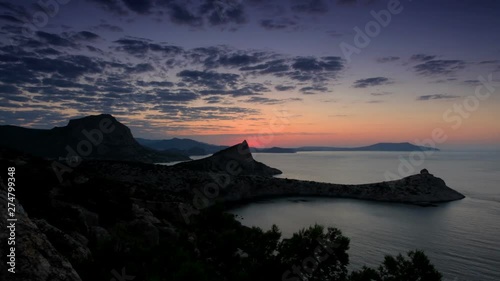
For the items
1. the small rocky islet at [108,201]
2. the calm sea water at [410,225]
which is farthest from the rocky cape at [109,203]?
the calm sea water at [410,225]

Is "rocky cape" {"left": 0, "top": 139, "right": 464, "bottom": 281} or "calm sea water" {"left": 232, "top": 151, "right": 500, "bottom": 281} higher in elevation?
"rocky cape" {"left": 0, "top": 139, "right": 464, "bottom": 281}

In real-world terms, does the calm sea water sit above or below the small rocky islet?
below

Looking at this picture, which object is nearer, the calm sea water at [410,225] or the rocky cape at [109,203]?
the rocky cape at [109,203]

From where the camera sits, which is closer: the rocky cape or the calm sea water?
the rocky cape

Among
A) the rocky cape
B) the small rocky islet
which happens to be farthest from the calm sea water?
the rocky cape

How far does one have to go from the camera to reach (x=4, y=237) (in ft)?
26.2

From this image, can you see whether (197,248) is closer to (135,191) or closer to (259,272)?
(259,272)

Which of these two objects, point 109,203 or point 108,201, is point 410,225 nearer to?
point 109,203

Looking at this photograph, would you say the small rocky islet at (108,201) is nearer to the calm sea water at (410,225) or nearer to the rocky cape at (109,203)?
the rocky cape at (109,203)

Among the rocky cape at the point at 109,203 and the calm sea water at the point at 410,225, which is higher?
the rocky cape at the point at 109,203

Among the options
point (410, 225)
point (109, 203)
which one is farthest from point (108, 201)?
point (410, 225)

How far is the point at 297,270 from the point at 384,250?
45512 mm

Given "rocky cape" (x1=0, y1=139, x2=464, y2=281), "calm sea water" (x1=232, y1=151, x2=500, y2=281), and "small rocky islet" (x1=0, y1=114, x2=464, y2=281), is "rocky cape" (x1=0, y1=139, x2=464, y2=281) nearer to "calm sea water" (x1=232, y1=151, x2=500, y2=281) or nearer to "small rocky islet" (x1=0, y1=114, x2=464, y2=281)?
"small rocky islet" (x1=0, y1=114, x2=464, y2=281)

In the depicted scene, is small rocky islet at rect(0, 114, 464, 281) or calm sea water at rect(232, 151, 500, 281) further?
calm sea water at rect(232, 151, 500, 281)
